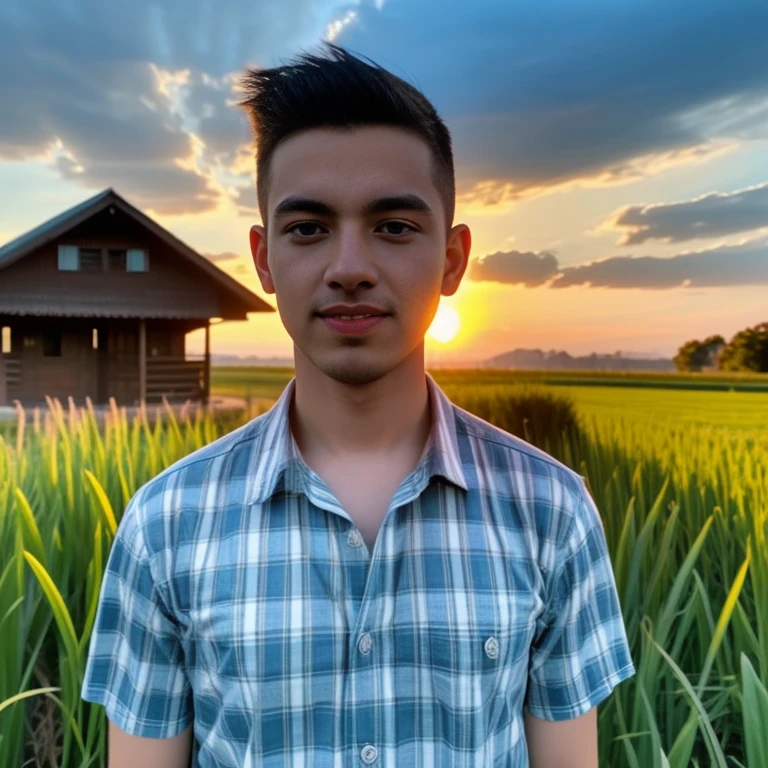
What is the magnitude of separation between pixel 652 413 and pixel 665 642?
1.33 ft

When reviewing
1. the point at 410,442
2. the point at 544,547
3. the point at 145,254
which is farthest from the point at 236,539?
the point at 145,254

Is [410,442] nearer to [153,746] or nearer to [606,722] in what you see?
[153,746]

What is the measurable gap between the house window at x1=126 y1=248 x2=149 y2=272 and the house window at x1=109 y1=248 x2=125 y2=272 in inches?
0.5

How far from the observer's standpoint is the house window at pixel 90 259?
1.19 meters

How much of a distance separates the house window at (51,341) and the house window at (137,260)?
20cm

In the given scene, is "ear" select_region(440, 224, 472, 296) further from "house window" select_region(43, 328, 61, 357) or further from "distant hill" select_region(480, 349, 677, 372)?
"house window" select_region(43, 328, 61, 357)

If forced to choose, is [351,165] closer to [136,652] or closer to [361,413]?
[361,413]

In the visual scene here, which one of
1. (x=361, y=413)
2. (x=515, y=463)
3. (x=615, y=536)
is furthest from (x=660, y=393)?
(x=361, y=413)

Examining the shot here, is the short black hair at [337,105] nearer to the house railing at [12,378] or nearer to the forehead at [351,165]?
the forehead at [351,165]

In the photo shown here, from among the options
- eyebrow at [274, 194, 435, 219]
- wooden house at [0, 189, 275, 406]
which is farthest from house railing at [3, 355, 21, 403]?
eyebrow at [274, 194, 435, 219]

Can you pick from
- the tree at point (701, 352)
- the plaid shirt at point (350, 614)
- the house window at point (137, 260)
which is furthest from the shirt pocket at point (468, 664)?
the house window at point (137, 260)

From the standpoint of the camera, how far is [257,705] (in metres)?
0.60

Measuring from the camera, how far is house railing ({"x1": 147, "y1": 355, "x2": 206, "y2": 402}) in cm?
126

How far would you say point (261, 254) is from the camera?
686 millimetres
